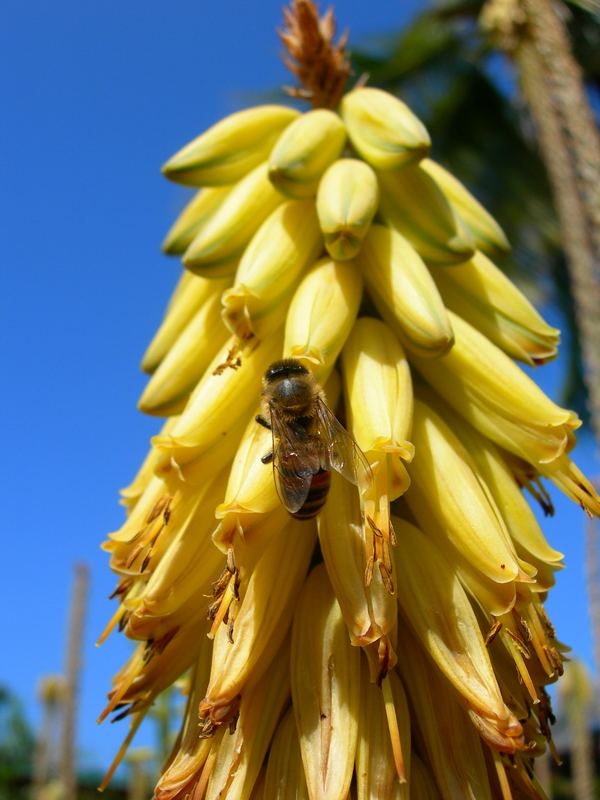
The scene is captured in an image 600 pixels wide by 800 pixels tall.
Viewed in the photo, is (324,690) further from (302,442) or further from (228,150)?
(228,150)

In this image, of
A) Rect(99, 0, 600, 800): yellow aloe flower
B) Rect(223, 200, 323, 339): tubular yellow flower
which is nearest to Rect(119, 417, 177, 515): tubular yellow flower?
Rect(99, 0, 600, 800): yellow aloe flower

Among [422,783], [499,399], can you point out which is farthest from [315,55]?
[422,783]

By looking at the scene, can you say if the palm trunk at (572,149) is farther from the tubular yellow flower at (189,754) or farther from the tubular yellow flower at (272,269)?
the tubular yellow flower at (189,754)

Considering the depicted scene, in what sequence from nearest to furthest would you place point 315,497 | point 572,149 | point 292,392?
point 315,497, point 292,392, point 572,149

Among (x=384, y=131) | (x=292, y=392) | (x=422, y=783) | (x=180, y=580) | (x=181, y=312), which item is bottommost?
(x=422, y=783)

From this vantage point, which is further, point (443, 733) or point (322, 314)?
point (322, 314)

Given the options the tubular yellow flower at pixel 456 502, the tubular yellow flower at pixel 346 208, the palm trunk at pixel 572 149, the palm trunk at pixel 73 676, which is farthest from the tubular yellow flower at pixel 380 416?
the palm trunk at pixel 73 676
